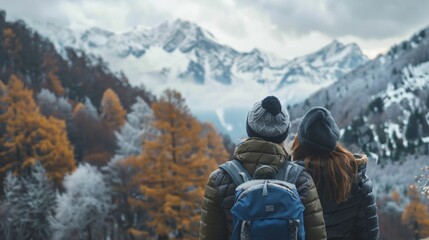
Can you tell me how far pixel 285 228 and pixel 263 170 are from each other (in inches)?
16.0

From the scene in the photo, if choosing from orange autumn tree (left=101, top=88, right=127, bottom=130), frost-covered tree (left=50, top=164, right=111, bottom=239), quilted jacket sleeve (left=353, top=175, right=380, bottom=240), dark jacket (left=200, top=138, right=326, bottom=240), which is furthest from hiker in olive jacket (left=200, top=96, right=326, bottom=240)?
orange autumn tree (left=101, top=88, right=127, bottom=130)

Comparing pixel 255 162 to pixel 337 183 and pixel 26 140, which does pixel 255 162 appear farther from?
pixel 26 140

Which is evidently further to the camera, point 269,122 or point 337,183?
point 337,183

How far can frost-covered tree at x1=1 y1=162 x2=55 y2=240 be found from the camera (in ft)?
95.9

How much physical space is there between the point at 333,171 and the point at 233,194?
897 millimetres

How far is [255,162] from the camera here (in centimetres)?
323

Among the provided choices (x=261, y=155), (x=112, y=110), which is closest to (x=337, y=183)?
(x=261, y=155)

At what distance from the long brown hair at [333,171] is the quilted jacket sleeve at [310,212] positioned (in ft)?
1.66

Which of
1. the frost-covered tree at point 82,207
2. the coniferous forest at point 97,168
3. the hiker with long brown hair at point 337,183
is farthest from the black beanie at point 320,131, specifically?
the frost-covered tree at point 82,207

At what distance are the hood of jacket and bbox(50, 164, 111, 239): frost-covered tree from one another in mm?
27705

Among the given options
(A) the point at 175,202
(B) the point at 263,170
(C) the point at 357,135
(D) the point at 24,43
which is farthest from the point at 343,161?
(C) the point at 357,135

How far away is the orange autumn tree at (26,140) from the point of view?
33000 mm

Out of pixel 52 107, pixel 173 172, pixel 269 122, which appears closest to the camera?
pixel 269 122

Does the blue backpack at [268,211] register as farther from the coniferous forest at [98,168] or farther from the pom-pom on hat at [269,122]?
the coniferous forest at [98,168]
